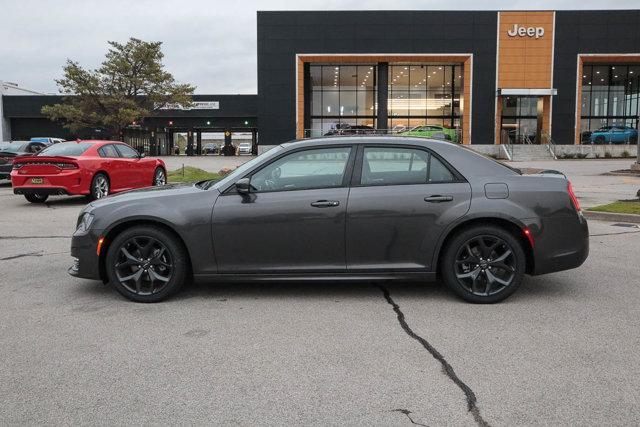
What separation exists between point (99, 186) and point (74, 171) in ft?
2.44

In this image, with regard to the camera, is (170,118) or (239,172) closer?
(239,172)

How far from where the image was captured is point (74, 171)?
42.2 feet

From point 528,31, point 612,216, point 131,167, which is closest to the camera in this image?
point 612,216

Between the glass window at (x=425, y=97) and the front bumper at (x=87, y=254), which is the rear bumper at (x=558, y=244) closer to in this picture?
the front bumper at (x=87, y=254)

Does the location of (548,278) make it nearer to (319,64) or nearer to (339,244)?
(339,244)

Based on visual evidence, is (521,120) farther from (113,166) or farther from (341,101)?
(113,166)

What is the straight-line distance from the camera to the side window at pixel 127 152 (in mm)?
14682

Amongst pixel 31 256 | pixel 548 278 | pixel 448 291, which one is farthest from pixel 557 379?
pixel 31 256

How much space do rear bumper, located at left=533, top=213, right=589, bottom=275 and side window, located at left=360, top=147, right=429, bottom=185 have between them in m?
1.19

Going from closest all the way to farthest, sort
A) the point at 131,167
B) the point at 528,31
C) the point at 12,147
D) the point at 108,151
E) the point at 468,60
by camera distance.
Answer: the point at 108,151
the point at 131,167
the point at 12,147
the point at 528,31
the point at 468,60

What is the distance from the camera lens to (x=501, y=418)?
10.3 feet

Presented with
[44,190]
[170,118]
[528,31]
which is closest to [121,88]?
[170,118]

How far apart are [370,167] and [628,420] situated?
119 inches

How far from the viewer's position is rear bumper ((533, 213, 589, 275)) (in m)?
5.30
